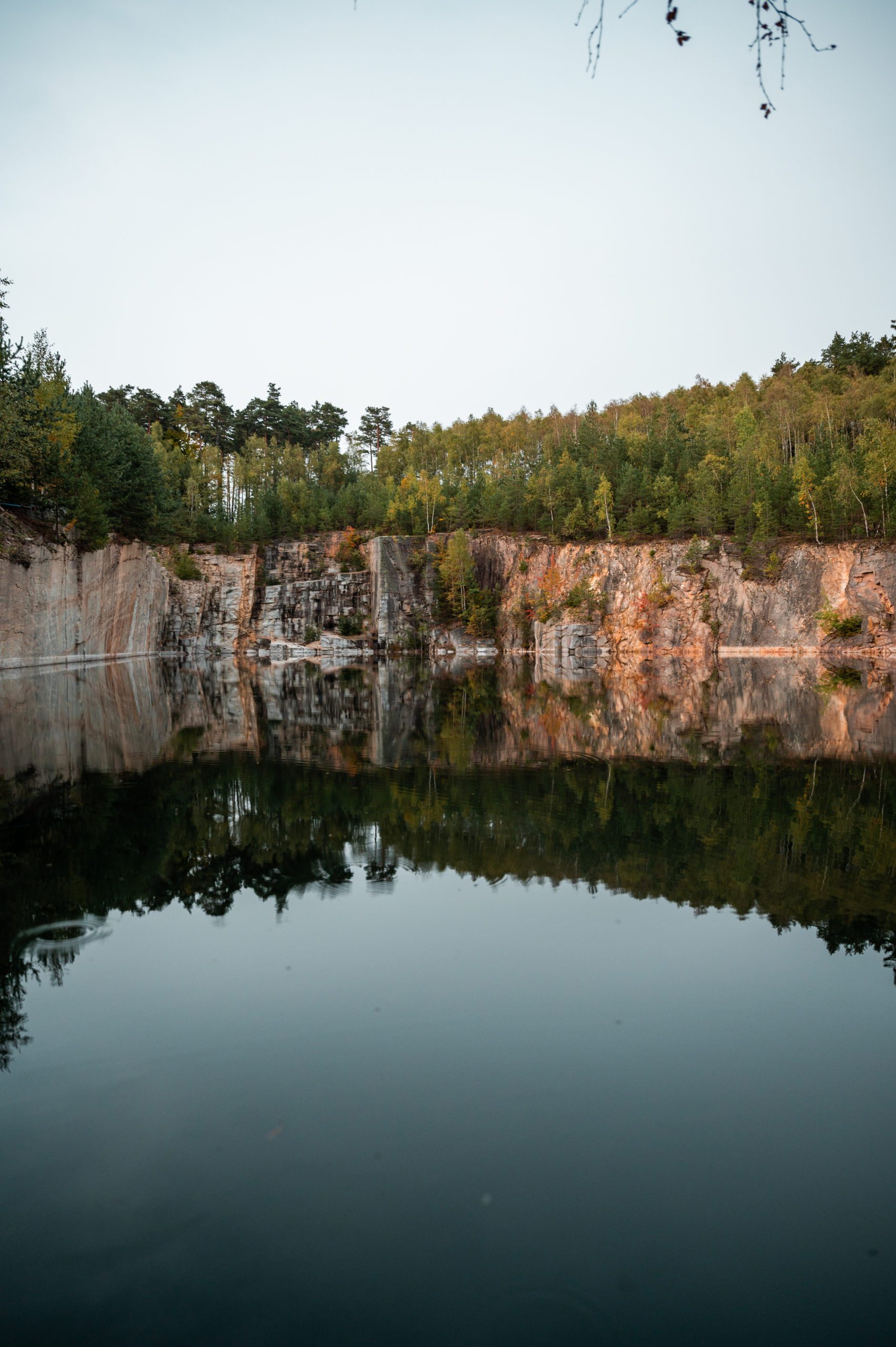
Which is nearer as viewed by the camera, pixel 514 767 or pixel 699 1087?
pixel 699 1087

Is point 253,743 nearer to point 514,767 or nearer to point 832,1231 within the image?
point 514,767

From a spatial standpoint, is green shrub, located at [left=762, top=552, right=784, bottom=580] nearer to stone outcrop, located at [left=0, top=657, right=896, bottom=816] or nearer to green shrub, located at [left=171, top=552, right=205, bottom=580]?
stone outcrop, located at [left=0, top=657, right=896, bottom=816]

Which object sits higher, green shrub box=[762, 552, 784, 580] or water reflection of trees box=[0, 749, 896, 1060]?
green shrub box=[762, 552, 784, 580]

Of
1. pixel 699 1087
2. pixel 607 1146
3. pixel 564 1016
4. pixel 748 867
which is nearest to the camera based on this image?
pixel 607 1146

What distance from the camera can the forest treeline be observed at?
5134cm

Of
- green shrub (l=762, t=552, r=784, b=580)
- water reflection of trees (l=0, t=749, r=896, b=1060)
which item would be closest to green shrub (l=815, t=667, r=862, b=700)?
water reflection of trees (l=0, t=749, r=896, b=1060)

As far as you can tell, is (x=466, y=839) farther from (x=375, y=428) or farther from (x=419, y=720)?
(x=375, y=428)

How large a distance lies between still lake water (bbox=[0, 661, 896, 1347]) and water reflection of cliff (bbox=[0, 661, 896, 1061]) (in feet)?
0.27

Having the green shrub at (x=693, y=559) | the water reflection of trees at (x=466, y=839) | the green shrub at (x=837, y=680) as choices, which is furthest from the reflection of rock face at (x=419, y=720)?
the green shrub at (x=693, y=559)

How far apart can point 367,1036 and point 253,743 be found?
1402 centimetres

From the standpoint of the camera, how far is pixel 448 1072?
4.77 m

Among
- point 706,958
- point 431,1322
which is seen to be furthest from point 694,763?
point 431,1322

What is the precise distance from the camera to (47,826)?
10.4 meters

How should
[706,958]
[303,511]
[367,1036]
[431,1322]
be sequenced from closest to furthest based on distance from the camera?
[431,1322] < [367,1036] < [706,958] < [303,511]
